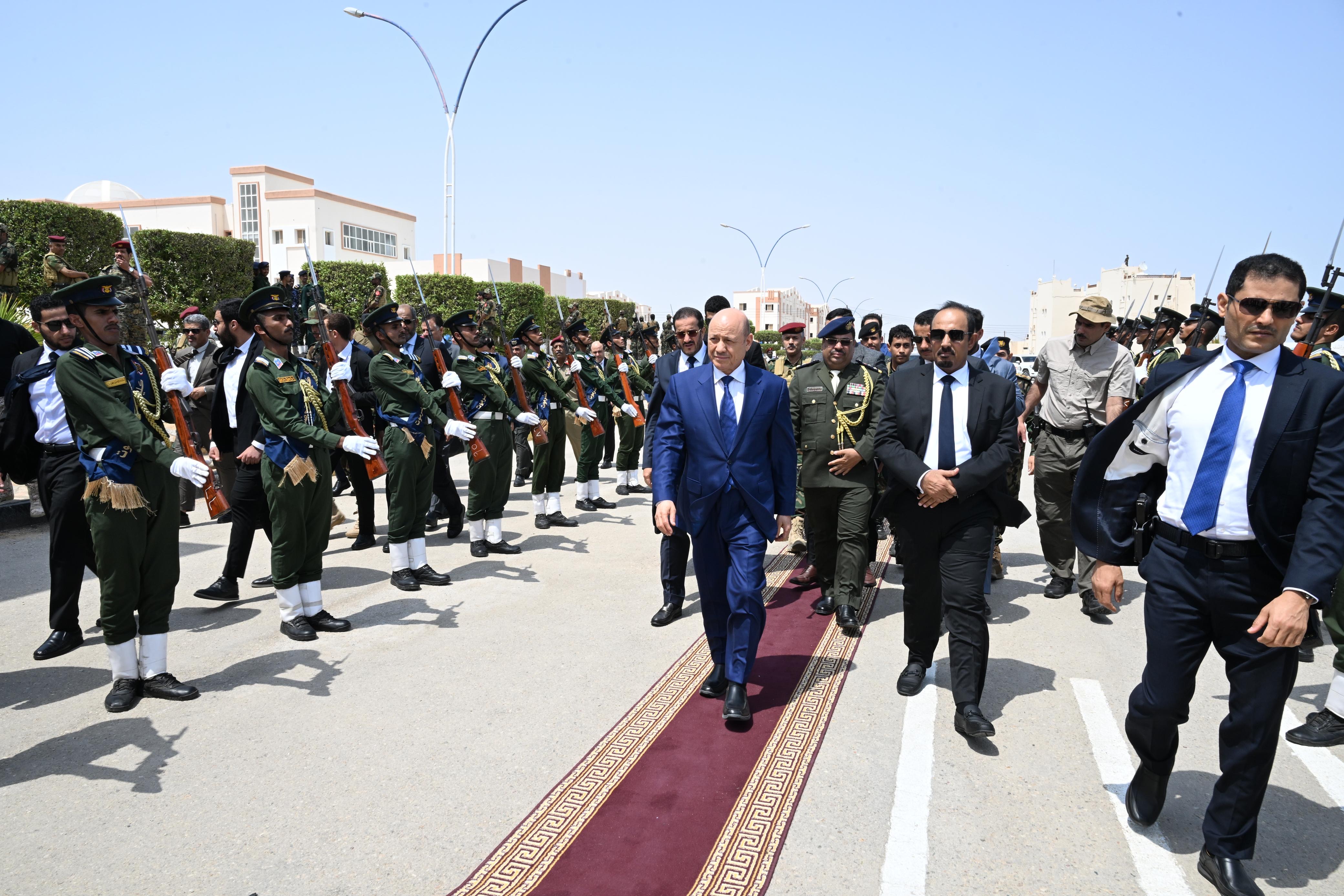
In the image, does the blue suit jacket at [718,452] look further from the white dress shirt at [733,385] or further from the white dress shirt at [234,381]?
the white dress shirt at [234,381]

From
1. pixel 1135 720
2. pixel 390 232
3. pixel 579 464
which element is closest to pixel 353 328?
pixel 579 464

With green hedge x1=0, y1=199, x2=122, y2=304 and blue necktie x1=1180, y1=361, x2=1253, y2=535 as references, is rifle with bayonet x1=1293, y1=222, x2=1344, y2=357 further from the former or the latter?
green hedge x1=0, y1=199, x2=122, y2=304

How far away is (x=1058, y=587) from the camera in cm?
667

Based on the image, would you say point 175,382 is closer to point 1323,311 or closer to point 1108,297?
point 1323,311

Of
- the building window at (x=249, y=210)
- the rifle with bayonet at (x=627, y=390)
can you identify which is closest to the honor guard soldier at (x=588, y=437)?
the rifle with bayonet at (x=627, y=390)

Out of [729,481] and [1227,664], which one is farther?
[729,481]

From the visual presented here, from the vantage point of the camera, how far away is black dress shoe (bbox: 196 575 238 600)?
6.23m

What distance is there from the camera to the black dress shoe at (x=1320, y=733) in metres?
4.11

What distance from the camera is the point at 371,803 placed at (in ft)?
11.1

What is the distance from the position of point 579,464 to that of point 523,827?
7484 millimetres

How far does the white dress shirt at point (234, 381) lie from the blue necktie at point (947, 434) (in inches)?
204

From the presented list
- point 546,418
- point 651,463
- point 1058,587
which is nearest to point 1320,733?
point 1058,587

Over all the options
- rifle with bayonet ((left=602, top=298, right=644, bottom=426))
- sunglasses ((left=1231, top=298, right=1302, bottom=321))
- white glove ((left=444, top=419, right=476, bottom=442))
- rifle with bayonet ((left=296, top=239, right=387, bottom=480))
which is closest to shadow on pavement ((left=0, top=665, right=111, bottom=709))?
rifle with bayonet ((left=296, top=239, right=387, bottom=480))

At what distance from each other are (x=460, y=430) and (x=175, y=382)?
2.45 m
